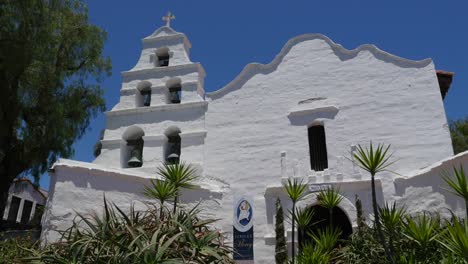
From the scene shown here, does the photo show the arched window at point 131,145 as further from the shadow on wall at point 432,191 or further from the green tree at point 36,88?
the shadow on wall at point 432,191

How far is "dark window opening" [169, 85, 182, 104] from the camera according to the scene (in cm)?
1644

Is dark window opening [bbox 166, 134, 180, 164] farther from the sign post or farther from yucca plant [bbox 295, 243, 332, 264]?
yucca plant [bbox 295, 243, 332, 264]

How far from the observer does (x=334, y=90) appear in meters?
14.5

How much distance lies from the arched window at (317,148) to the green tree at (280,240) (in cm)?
204

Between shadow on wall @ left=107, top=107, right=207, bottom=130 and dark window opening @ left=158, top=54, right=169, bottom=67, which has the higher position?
dark window opening @ left=158, top=54, right=169, bottom=67

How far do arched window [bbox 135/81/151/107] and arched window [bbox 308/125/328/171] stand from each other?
22.1ft

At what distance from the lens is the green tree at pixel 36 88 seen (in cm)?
1479

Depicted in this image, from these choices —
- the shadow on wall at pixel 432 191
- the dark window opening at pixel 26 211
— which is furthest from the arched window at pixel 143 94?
the dark window opening at pixel 26 211

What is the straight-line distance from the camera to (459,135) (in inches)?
942

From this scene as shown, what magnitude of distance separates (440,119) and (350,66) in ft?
11.7

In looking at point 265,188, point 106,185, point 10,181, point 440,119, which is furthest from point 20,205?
point 440,119

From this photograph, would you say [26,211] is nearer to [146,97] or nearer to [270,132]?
[146,97]

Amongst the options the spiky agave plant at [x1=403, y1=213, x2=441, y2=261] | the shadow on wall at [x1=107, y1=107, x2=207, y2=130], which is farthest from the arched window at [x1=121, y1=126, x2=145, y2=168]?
the spiky agave plant at [x1=403, y1=213, x2=441, y2=261]

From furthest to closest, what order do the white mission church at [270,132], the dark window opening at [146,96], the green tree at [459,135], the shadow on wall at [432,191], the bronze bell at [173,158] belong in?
the green tree at [459,135] → the dark window opening at [146,96] → the bronze bell at [173,158] → the white mission church at [270,132] → the shadow on wall at [432,191]
